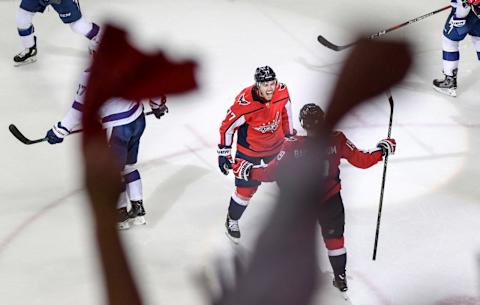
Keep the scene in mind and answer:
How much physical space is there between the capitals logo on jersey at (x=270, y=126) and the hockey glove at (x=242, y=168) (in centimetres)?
17

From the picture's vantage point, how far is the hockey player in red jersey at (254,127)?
11.0 feet

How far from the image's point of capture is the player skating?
5382 mm

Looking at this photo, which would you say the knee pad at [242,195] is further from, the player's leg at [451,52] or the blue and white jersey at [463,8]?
the blue and white jersey at [463,8]

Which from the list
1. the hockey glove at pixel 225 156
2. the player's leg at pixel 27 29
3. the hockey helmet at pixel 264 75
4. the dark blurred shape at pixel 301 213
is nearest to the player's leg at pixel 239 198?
the hockey glove at pixel 225 156

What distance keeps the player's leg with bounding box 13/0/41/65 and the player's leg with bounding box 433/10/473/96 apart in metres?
3.12

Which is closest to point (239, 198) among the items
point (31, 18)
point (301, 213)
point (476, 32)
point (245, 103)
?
point (245, 103)

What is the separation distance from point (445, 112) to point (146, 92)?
5.24 metres

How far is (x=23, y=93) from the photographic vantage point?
5535 mm

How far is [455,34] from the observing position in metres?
5.34

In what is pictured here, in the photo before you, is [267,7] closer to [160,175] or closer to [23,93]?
[23,93]

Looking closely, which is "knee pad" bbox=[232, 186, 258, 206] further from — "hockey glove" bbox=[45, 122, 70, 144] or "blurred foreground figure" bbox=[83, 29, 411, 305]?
"blurred foreground figure" bbox=[83, 29, 411, 305]

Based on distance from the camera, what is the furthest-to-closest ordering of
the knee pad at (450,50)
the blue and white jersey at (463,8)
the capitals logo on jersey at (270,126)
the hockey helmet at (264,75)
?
1. the knee pad at (450,50)
2. the blue and white jersey at (463,8)
3. the capitals logo on jersey at (270,126)
4. the hockey helmet at (264,75)

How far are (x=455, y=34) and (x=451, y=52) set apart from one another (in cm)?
14

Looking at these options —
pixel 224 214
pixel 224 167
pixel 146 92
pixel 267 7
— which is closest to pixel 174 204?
pixel 224 214
